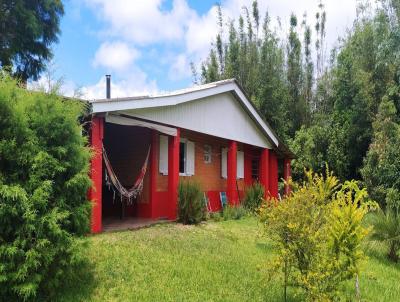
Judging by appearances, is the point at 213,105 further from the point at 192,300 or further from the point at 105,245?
the point at 192,300

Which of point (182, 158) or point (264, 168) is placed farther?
point (264, 168)

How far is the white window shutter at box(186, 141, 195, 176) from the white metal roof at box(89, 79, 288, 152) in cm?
174

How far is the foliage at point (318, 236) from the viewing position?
4961 mm

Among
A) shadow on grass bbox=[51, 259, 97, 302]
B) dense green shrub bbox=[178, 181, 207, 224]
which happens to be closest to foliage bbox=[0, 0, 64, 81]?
dense green shrub bbox=[178, 181, 207, 224]

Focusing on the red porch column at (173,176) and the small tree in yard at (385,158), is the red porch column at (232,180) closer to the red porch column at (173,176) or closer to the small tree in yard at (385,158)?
the red porch column at (173,176)

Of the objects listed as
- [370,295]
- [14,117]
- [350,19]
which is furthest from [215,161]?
[350,19]

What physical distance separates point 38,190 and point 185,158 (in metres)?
8.89

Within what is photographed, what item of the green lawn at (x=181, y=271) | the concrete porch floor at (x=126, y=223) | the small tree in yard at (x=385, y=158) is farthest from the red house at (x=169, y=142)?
the small tree in yard at (x=385, y=158)

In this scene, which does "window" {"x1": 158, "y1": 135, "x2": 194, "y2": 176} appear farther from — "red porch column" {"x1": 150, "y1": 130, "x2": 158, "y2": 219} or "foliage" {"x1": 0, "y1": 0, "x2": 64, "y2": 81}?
"foliage" {"x1": 0, "y1": 0, "x2": 64, "y2": 81}

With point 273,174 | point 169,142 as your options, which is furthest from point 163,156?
point 273,174

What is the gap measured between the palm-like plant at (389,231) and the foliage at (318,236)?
Result: 4.12 meters

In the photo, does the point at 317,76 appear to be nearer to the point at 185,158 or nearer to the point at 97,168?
the point at 185,158

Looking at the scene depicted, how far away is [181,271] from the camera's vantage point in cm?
674

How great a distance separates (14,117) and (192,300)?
3.41 meters
